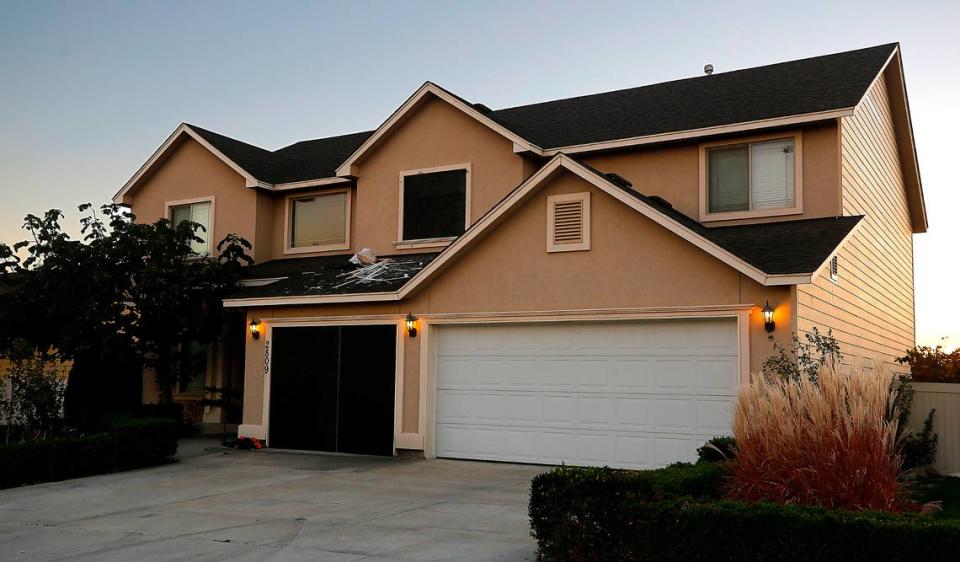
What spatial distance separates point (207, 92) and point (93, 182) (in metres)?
4.46

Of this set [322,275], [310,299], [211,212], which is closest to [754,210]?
[310,299]

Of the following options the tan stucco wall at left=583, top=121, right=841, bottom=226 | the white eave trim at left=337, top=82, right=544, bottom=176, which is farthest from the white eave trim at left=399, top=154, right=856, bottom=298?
the tan stucco wall at left=583, top=121, right=841, bottom=226

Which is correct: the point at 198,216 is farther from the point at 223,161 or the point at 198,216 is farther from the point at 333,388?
the point at 333,388

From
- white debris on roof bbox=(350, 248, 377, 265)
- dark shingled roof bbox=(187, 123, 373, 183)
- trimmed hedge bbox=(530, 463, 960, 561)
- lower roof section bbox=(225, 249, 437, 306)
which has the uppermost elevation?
dark shingled roof bbox=(187, 123, 373, 183)

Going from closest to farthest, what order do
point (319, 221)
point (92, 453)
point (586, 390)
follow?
point (92, 453), point (586, 390), point (319, 221)

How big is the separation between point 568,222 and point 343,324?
466 cm

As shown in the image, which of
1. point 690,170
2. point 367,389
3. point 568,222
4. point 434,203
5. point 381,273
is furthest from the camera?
point 434,203

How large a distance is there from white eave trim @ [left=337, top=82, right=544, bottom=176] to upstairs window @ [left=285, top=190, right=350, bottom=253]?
44.1 inches

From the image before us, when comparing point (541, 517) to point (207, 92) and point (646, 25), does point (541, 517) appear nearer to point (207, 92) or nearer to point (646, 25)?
point (646, 25)

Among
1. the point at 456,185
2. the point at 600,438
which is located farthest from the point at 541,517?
the point at 456,185

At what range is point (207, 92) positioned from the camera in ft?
74.7

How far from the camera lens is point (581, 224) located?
13680mm

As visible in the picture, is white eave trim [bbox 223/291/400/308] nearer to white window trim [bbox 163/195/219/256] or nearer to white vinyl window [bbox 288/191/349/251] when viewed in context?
white vinyl window [bbox 288/191/349/251]

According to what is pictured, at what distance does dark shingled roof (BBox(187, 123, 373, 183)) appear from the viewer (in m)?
20.1
